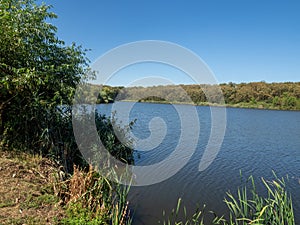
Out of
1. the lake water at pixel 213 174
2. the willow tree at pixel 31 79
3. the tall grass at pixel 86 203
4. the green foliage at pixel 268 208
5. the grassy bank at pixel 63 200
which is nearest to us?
the green foliage at pixel 268 208

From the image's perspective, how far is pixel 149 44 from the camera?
301 inches

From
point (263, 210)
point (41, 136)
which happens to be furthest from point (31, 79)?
point (263, 210)

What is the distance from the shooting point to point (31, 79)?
575 centimetres

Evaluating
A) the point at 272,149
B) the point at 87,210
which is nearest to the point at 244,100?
the point at 272,149

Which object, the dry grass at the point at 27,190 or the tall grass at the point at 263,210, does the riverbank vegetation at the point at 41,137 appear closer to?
the dry grass at the point at 27,190

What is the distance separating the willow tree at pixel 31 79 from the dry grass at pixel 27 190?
83 centimetres

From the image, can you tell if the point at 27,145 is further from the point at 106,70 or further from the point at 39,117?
the point at 106,70

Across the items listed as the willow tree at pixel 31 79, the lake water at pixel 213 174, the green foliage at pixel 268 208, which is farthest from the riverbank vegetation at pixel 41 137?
the green foliage at pixel 268 208

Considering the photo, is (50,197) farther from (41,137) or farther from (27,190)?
(41,137)

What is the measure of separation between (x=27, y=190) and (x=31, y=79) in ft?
9.28

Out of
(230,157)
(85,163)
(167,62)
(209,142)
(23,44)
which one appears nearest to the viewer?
(23,44)

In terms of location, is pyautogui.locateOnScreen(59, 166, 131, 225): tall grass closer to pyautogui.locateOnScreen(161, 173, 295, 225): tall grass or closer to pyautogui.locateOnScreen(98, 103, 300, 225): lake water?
pyautogui.locateOnScreen(161, 173, 295, 225): tall grass

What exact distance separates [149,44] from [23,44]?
390 cm

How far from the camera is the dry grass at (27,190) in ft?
12.8
